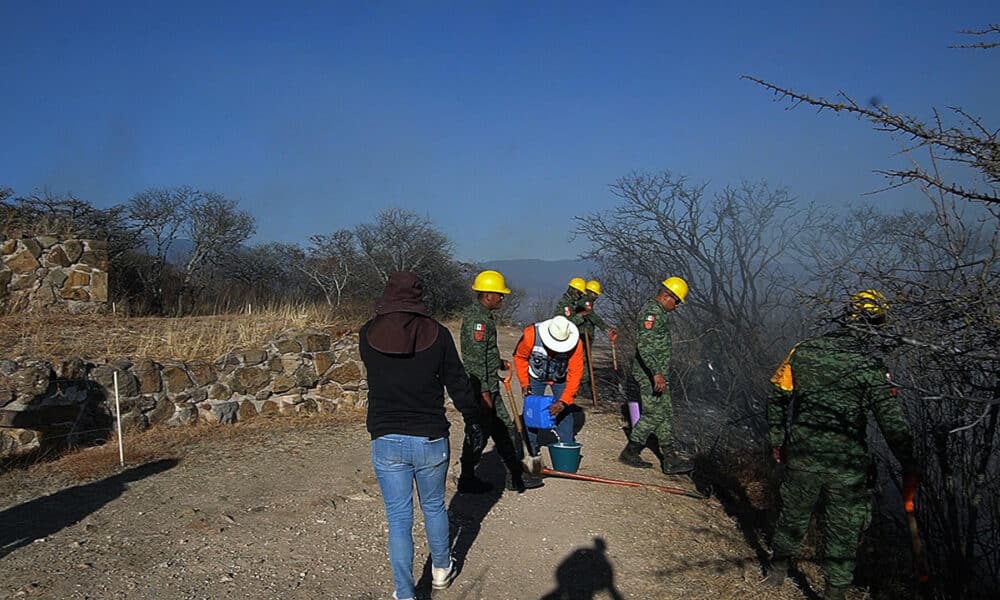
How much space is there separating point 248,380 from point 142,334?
2079 millimetres

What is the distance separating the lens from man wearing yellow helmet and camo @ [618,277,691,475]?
22.5 ft

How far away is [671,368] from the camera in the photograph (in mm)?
10281

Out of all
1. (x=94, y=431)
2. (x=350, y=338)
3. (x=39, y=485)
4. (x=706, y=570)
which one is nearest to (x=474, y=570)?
(x=706, y=570)

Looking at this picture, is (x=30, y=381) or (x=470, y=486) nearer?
(x=470, y=486)

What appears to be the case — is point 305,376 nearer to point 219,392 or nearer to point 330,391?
point 330,391

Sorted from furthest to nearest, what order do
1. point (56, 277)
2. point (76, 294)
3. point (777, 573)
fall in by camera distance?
1. point (76, 294)
2. point (56, 277)
3. point (777, 573)

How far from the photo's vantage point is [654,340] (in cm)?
686

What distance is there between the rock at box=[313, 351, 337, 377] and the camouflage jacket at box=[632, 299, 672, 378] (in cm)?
460

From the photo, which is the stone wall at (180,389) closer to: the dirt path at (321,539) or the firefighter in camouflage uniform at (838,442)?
the dirt path at (321,539)

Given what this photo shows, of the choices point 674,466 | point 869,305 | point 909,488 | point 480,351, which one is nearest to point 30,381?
point 480,351

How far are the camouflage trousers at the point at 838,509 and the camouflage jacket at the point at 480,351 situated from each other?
2480mm

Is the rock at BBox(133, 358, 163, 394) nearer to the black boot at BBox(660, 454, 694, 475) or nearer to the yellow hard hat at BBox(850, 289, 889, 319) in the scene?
the black boot at BBox(660, 454, 694, 475)

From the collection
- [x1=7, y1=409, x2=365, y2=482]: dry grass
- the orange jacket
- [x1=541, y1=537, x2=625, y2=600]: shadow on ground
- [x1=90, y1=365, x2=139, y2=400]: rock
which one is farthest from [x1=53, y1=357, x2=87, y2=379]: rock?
[x1=541, y1=537, x2=625, y2=600]: shadow on ground

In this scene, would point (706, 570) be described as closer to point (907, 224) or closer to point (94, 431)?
point (907, 224)
